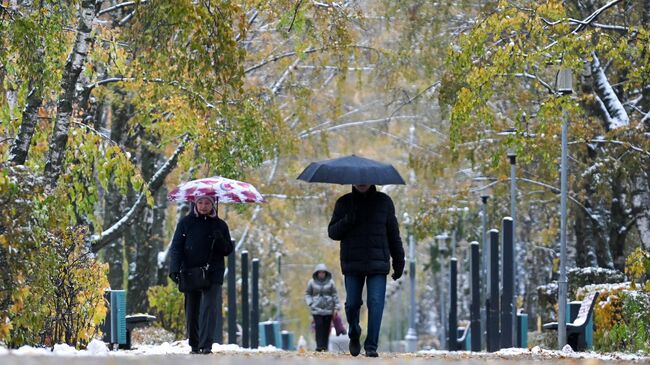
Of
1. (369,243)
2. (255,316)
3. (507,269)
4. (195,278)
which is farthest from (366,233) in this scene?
(255,316)

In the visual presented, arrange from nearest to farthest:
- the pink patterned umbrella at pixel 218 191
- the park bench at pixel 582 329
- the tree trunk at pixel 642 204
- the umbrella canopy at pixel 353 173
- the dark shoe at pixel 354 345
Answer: the umbrella canopy at pixel 353 173
the dark shoe at pixel 354 345
the pink patterned umbrella at pixel 218 191
the park bench at pixel 582 329
the tree trunk at pixel 642 204

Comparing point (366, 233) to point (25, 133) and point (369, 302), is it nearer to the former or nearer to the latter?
point (369, 302)

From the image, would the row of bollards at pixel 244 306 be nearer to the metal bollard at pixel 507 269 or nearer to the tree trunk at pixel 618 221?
the metal bollard at pixel 507 269

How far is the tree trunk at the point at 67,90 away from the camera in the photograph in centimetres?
1828

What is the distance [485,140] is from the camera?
3456 centimetres

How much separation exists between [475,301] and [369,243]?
13861 millimetres

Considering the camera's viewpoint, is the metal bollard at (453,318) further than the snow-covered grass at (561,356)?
Yes

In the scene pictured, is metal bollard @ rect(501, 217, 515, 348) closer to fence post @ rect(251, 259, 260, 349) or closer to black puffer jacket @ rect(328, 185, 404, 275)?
fence post @ rect(251, 259, 260, 349)

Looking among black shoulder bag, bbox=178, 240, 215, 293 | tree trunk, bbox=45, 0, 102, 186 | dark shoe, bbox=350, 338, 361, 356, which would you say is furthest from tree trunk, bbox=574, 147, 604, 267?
black shoulder bag, bbox=178, 240, 215, 293

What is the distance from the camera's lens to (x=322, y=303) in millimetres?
23062

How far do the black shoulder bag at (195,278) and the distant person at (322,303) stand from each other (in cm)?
709

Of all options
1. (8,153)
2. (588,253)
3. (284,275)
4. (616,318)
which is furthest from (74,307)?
(284,275)

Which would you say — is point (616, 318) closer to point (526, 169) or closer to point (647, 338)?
point (647, 338)

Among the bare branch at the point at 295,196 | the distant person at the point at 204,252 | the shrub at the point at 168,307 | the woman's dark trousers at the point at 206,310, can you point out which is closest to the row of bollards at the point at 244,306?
the shrub at the point at 168,307
